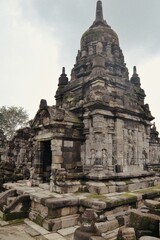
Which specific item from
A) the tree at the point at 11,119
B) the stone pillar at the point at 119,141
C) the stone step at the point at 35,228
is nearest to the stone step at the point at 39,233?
the stone step at the point at 35,228

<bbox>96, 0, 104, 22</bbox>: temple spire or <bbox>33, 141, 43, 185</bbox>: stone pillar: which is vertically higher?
<bbox>96, 0, 104, 22</bbox>: temple spire

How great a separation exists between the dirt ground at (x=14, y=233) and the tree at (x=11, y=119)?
28.8m

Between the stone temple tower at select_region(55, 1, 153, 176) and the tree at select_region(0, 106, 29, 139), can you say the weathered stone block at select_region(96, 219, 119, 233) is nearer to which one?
the stone temple tower at select_region(55, 1, 153, 176)

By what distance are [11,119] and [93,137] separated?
28.5 metres

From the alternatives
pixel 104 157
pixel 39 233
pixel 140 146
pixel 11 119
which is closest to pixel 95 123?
pixel 104 157

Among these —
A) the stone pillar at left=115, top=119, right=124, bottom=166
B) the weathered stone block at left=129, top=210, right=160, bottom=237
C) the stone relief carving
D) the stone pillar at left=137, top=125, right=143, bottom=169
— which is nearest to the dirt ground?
the weathered stone block at left=129, top=210, right=160, bottom=237

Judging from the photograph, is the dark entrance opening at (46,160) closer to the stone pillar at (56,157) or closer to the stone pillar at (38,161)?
the stone pillar at (38,161)

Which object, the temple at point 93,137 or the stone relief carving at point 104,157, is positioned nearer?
the temple at point 93,137

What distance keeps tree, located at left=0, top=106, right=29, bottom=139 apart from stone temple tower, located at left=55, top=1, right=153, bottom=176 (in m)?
24.4

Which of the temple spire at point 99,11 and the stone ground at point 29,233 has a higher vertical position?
the temple spire at point 99,11

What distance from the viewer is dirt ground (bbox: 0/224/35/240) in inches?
209

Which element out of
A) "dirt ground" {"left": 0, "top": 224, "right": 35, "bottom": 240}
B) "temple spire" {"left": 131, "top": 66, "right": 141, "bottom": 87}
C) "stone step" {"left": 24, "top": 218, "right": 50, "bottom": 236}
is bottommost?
"dirt ground" {"left": 0, "top": 224, "right": 35, "bottom": 240}

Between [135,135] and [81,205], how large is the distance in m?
4.64

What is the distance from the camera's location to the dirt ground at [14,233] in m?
5.31
